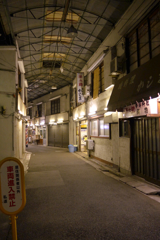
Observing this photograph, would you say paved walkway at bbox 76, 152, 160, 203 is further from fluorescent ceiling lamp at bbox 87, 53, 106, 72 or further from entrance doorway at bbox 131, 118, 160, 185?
fluorescent ceiling lamp at bbox 87, 53, 106, 72

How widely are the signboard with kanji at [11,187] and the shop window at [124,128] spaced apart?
22.2 ft

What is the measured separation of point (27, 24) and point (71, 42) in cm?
368

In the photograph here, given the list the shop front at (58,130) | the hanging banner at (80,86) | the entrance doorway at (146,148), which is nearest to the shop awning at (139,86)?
the entrance doorway at (146,148)

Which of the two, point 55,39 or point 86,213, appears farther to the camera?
point 55,39

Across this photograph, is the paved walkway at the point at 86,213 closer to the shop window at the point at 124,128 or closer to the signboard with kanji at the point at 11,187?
the signboard with kanji at the point at 11,187

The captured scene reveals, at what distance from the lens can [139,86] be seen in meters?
6.91

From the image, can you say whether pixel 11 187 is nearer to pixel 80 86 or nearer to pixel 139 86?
pixel 139 86

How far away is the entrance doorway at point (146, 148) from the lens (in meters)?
7.06

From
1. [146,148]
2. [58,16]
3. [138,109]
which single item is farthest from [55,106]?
[146,148]

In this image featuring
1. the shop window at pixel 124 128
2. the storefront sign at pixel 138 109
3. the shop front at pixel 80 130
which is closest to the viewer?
the storefront sign at pixel 138 109

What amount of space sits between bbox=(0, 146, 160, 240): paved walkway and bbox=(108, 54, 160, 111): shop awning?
3.64 metres

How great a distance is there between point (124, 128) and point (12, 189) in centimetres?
729

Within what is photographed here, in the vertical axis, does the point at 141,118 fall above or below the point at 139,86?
below

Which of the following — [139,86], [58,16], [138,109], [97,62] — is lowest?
[138,109]
